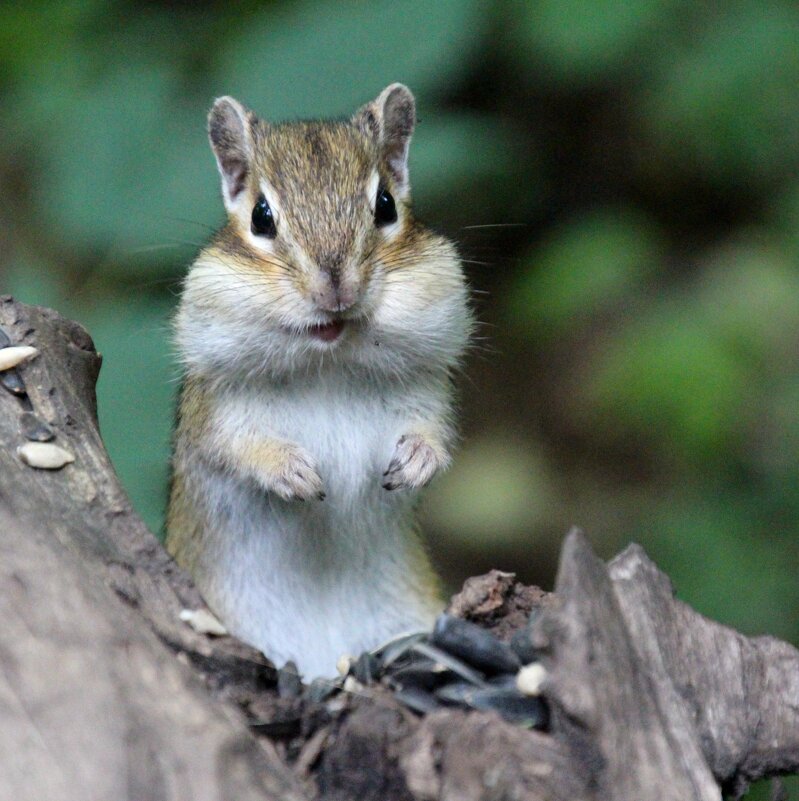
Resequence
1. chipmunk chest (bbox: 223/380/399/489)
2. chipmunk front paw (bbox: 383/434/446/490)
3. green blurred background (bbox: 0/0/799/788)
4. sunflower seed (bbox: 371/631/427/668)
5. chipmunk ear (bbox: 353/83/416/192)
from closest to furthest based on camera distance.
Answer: sunflower seed (bbox: 371/631/427/668)
chipmunk front paw (bbox: 383/434/446/490)
chipmunk chest (bbox: 223/380/399/489)
chipmunk ear (bbox: 353/83/416/192)
green blurred background (bbox: 0/0/799/788)

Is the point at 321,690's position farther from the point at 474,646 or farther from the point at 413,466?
the point at 413,466

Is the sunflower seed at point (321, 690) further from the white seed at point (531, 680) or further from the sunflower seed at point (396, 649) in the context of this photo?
the white seed at point (531, 680)

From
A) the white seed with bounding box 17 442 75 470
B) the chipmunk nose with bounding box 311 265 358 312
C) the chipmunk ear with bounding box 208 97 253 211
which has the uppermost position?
the chipmunk ear with bounding box 208 97 253 211

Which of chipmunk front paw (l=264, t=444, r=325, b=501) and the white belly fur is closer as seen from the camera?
chipmunk front paw (l=264, t=444, r=325, b=501)

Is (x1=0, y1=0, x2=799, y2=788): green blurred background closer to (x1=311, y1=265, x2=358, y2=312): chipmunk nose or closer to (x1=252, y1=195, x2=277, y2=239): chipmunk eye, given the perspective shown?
(x1=252, y1=195, x2=277, y2=239): chipmunk eye

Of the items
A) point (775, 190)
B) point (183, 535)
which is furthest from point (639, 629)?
point (775, 190)

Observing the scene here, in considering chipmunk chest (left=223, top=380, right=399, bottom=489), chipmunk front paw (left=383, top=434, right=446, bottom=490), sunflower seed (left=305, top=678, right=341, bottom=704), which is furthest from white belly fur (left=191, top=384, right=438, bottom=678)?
sunflower seed (left=305, top=678, right=341, bottom=704)

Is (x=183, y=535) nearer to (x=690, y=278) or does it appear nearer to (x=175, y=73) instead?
(x=175, y=73)
